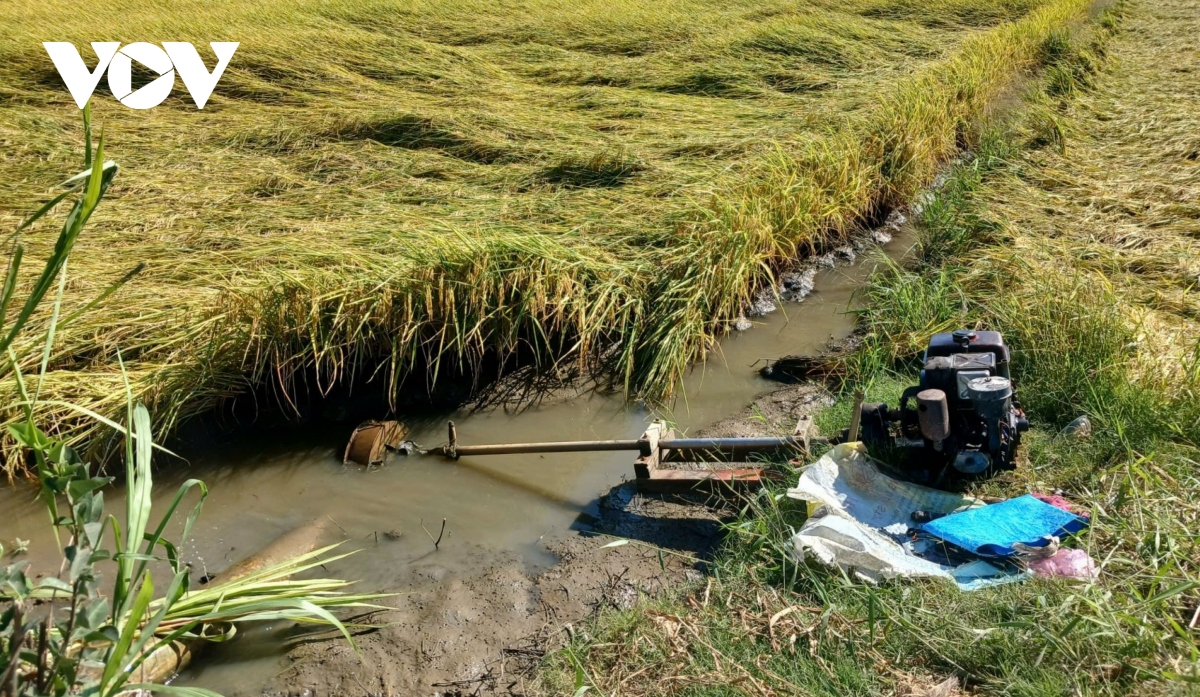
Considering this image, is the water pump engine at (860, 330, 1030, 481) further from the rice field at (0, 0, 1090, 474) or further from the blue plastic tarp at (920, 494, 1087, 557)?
the rice field at (0, 0, 1090, 474)

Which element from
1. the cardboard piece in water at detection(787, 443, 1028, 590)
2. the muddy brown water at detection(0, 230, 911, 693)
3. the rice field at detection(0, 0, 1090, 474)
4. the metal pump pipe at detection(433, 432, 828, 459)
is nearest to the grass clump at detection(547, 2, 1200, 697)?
the cardboard piece in water at detection(787, 443, 1028, 590)

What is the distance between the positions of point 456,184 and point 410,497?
6.34 feet

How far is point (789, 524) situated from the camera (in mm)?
2318

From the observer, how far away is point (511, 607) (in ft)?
7.61

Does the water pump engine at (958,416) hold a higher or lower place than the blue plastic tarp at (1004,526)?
higher

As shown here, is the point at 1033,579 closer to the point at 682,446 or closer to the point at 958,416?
the point at 958,416

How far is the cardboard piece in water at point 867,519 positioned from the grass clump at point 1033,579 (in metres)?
0.05

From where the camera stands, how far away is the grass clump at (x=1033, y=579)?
5.82 ft

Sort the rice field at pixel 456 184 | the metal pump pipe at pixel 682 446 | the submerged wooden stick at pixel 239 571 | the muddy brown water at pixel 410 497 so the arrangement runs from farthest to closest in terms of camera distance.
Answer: the rice field at pixel 456 184
the metal pump pipe at pixel 682 446
the muddy brown water at pixel 410 497
the submerged wooden stick at pixel 239 571

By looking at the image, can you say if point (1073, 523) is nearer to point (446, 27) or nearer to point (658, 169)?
point (658, 169)

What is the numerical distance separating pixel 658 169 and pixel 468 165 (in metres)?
0.91

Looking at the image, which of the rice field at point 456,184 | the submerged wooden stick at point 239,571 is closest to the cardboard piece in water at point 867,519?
the rice field at point 456,184

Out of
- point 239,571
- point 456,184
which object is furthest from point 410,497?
point 456,184

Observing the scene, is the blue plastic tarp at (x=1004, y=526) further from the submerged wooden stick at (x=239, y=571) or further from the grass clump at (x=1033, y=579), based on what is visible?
the submerged wooden stick at (x=239, y=571)
